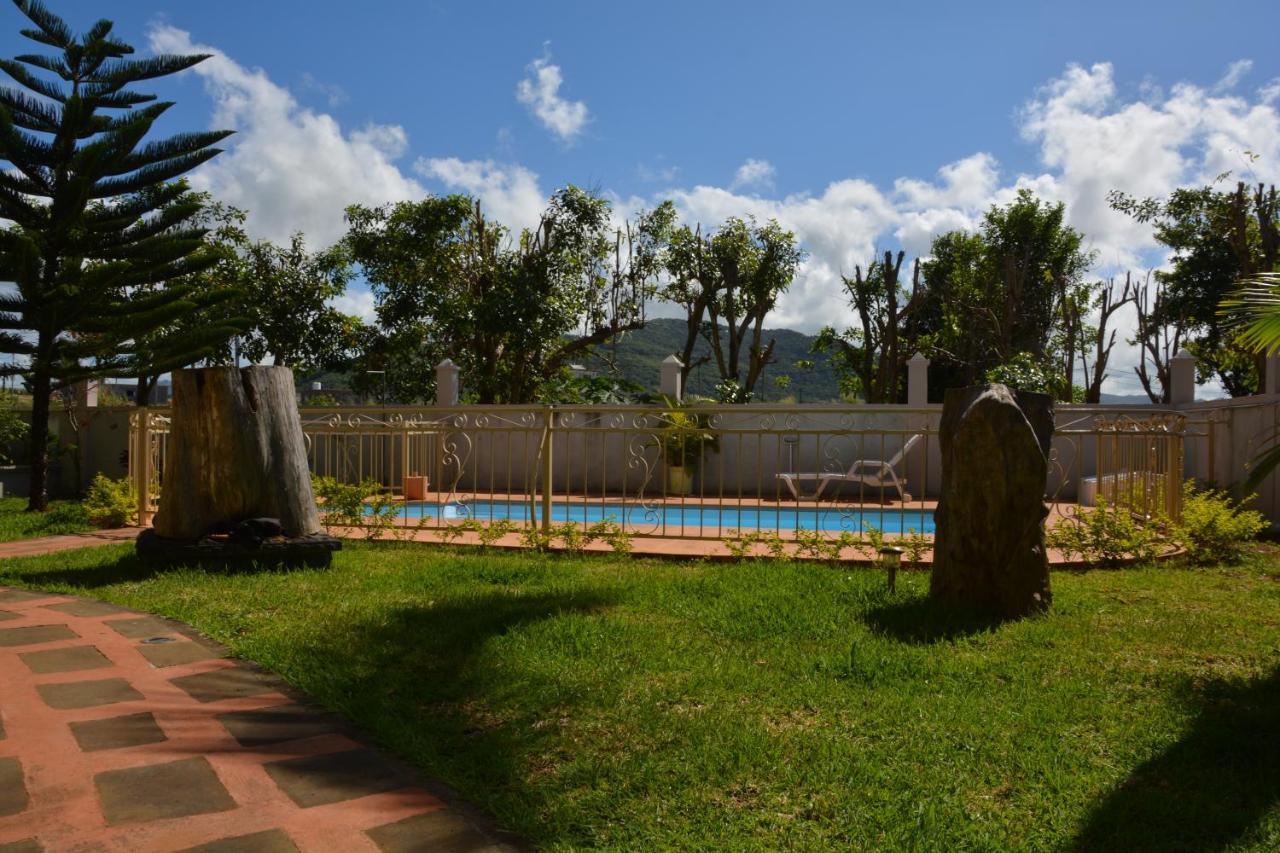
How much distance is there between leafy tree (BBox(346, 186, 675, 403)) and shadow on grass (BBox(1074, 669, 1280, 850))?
12.4 metres

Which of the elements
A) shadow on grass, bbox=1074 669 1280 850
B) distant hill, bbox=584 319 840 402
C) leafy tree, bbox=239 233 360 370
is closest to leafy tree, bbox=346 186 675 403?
leafy tree, bbox=239 233 360 370

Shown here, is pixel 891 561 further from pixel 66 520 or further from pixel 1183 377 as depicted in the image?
pixel 1183 377

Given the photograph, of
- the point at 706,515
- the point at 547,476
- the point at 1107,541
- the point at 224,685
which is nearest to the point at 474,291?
the point at 706,515

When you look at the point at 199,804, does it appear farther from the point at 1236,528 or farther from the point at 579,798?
the point at 1236,528

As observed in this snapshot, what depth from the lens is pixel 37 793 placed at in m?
2.50

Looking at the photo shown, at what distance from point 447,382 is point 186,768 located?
1104 centimetres

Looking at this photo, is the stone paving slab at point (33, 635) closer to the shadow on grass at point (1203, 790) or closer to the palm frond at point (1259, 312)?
the shadow on grass at point (1203, 790)

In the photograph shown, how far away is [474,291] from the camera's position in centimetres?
1598

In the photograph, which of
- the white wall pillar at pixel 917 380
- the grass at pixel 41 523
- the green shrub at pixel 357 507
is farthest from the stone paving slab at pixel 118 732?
the white wall pillar at pixel 917 380

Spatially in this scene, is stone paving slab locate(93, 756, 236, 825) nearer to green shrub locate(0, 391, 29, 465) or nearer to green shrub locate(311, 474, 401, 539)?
green shrub locate(311, 474, 401, 539)

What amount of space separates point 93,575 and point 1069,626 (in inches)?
223

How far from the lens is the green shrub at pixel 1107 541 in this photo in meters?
6.20

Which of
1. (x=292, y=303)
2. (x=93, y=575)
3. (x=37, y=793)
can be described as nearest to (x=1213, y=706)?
(x=37, y=793)

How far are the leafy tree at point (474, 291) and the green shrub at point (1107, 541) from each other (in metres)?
9.81
